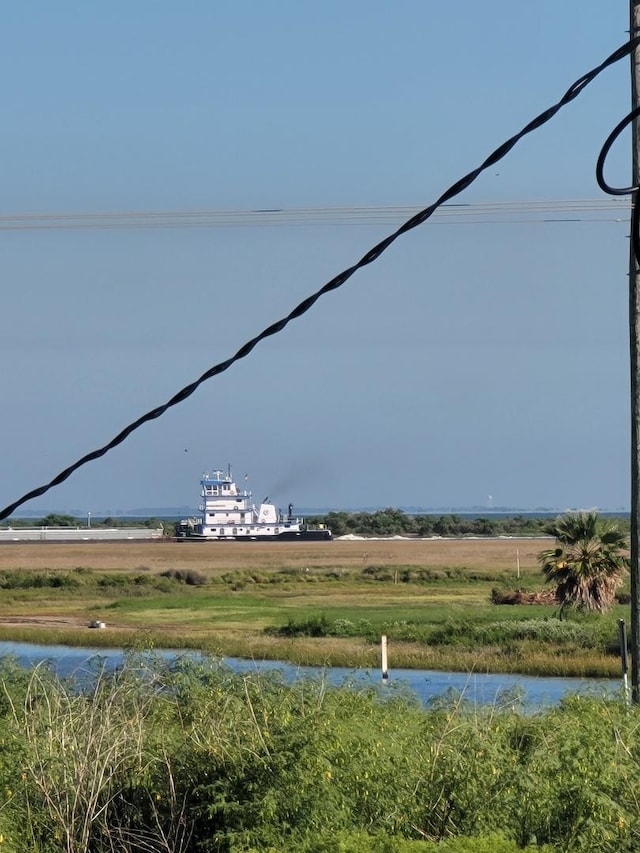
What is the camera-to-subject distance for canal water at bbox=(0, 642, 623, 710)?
11789 millimetres

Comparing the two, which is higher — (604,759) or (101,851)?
(604,759)

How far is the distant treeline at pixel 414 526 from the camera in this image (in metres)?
163

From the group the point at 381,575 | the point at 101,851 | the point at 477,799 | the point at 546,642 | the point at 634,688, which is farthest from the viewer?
the point at 381,575

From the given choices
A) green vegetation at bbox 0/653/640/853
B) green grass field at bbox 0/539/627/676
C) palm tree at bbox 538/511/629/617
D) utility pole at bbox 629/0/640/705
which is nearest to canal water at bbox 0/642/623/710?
green vegetation at bbox 0/653/640/853

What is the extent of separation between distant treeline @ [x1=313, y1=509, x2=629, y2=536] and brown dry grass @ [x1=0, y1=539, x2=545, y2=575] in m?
38.2

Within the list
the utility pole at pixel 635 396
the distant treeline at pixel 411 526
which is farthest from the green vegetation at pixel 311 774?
the distant treeline at pixel 411 526

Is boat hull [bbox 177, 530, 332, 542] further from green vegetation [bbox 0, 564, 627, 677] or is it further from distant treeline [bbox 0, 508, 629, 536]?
green vegetation [bbox 0, 564, 627, 677]

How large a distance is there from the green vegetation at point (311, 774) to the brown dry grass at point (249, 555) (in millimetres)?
68549

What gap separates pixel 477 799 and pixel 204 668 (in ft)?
16.2

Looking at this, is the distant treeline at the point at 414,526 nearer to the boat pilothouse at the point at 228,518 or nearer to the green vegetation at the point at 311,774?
the boat pilothouse at the point at 228,518

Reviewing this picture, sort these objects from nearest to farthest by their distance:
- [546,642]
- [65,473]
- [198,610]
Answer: [65,473] < [546,642] < [198,610]

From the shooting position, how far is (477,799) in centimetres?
870

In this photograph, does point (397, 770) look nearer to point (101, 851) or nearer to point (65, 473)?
point (101, 851)

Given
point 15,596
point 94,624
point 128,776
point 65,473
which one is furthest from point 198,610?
point 65,473
